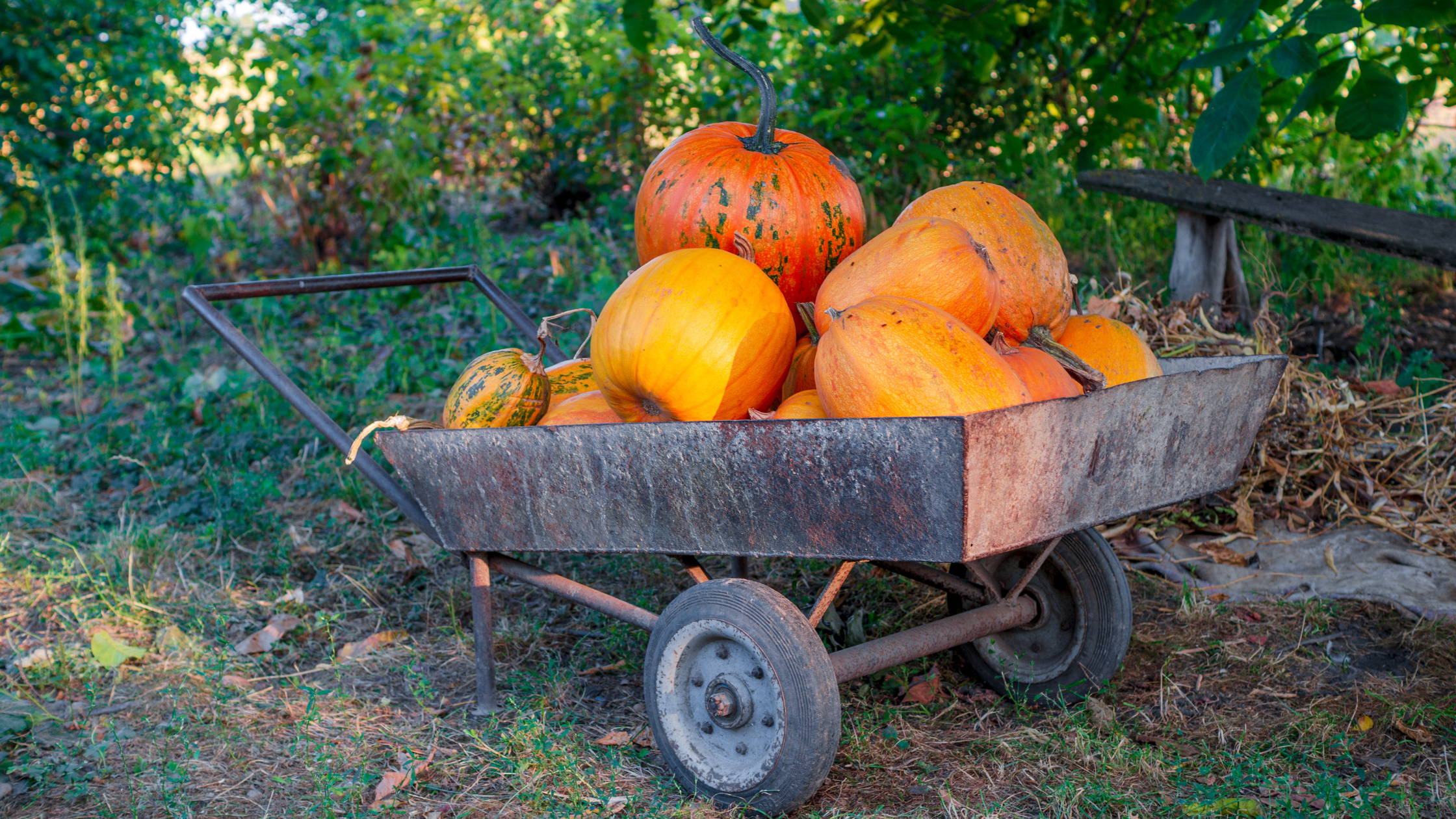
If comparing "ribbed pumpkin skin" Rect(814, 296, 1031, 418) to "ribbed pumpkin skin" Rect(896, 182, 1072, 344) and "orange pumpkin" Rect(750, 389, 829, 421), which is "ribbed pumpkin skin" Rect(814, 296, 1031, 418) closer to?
"orange pumpkin" Rect(750, 389, 829, 421)

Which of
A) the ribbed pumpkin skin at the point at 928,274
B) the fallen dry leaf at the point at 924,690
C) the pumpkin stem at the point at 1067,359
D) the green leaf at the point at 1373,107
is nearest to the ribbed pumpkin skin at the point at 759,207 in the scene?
the ribbed pumpkin skin at the point at 928,274

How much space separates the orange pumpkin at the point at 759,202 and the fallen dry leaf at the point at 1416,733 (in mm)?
1438

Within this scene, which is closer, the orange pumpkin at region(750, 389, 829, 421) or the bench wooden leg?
the orange pumpkin at region(750, 389, 829, 421)

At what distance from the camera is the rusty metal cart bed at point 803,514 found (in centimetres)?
166

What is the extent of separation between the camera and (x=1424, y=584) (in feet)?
8.98

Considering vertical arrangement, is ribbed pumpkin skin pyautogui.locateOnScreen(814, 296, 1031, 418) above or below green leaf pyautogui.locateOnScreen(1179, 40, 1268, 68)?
below

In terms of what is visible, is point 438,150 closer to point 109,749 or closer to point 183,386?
point 183,386

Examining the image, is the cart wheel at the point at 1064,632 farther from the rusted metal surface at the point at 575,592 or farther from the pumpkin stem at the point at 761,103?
the pumpkin stem at the point at 761,103

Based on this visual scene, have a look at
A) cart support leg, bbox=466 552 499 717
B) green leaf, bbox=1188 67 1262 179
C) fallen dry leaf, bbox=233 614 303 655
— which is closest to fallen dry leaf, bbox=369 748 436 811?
cart support leg, bbox=466 552 499 717

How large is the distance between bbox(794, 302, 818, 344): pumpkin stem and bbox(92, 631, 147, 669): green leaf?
1895mm

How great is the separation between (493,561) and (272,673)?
2.40 ft

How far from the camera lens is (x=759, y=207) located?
7.11ft

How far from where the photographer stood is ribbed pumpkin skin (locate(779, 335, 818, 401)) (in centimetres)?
207

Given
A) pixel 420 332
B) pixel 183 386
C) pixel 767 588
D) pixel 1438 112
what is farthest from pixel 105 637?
pixel 1438 112
